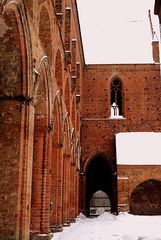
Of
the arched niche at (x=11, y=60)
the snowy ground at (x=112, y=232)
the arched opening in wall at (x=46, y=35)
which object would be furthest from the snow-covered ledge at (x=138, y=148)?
the arched niche at (x=11, y=60)

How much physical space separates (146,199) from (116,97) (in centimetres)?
780

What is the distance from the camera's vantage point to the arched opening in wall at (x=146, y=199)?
24641 millimetres

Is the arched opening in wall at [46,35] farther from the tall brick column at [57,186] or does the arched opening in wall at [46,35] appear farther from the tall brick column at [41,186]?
the tall brick column at [57,186]

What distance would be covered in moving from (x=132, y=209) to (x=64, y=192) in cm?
971

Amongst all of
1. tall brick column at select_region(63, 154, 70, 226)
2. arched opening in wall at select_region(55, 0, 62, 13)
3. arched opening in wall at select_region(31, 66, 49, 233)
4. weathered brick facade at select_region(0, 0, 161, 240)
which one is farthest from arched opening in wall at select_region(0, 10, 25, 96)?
tall brick column at select_region(63, 154, 70, 226)

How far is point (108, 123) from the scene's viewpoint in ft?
89.6

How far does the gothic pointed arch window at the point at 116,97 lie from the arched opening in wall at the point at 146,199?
592 cm

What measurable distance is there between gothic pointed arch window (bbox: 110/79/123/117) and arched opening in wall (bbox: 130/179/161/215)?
5.92 m

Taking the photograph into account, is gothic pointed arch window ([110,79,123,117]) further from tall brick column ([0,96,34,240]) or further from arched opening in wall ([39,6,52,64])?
tall brick column ([0,96,34,240])

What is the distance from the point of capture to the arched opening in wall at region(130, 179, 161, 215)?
2464 centimetres

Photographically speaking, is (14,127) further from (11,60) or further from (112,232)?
(112,232)

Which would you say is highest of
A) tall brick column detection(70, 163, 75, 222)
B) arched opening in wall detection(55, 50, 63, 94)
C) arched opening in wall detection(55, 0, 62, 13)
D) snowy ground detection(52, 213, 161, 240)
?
arched opening in wall detection(55, 0, 62, 13)

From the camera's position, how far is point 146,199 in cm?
2483

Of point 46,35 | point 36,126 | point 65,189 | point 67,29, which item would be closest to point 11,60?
point 36,126
